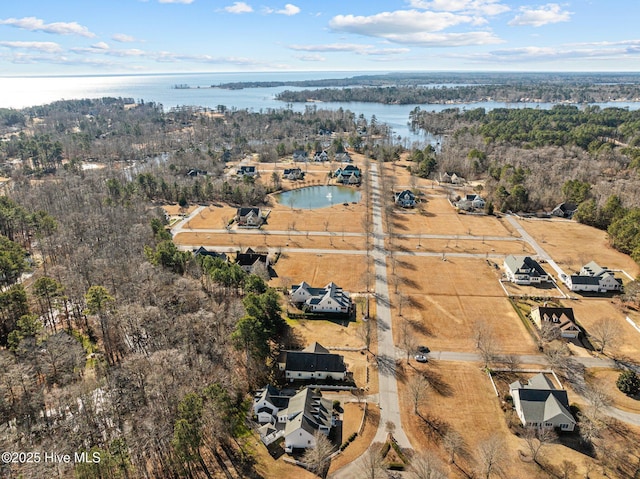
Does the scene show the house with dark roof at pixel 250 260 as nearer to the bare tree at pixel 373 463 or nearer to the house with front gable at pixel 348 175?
the bare tree at pixel 373 463

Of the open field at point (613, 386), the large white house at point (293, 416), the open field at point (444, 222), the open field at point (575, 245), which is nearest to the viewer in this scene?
the large white house at point (293, 416)

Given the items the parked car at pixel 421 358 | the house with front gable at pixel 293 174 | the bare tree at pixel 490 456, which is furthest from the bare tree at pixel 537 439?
the house with front gable at pixel 293 174

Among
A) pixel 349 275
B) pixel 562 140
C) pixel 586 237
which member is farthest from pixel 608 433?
pixel 562 140

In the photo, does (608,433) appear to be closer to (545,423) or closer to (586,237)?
→ (545,423)

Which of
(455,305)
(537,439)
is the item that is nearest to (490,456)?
(537,439)

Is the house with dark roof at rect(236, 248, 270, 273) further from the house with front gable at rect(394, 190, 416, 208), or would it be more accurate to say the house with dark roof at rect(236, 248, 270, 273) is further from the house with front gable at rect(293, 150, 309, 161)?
the house with front gable at rect(293, 150, 309, 161)

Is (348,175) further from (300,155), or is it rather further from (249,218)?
(249,218)
